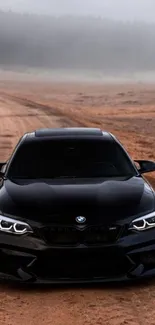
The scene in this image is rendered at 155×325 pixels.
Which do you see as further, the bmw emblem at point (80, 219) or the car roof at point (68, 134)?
the car roof at point (68, 134)

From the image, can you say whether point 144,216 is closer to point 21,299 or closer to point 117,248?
point 117,248

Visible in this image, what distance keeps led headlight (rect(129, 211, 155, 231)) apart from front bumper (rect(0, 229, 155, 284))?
5 centimetres

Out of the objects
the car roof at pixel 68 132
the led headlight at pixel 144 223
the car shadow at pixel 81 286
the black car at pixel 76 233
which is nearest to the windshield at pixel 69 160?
the car roof at pixel 68 132

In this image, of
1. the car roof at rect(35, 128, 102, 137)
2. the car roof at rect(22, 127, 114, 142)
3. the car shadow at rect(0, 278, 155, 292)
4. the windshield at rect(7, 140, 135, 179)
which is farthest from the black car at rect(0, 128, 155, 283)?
the car roof at rect(35, 128, 102, 137)

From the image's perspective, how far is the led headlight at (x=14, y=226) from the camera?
516 centimetres

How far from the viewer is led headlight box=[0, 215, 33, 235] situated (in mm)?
5156

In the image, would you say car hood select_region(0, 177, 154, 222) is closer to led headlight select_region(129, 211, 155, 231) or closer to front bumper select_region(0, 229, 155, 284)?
led headlight select_region(129, 211, 155, 231)

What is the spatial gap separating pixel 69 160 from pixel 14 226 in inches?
63.6

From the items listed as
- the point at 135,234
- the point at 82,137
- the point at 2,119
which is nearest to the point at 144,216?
the point at 135,234

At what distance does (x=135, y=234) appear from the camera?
5164 mm

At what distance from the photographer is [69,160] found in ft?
21.9

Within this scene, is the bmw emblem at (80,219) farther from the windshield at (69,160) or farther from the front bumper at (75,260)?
the windshield at (69,160)

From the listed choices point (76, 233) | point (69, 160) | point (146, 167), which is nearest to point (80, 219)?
point (76, 233)

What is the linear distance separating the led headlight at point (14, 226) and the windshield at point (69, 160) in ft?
3.57
